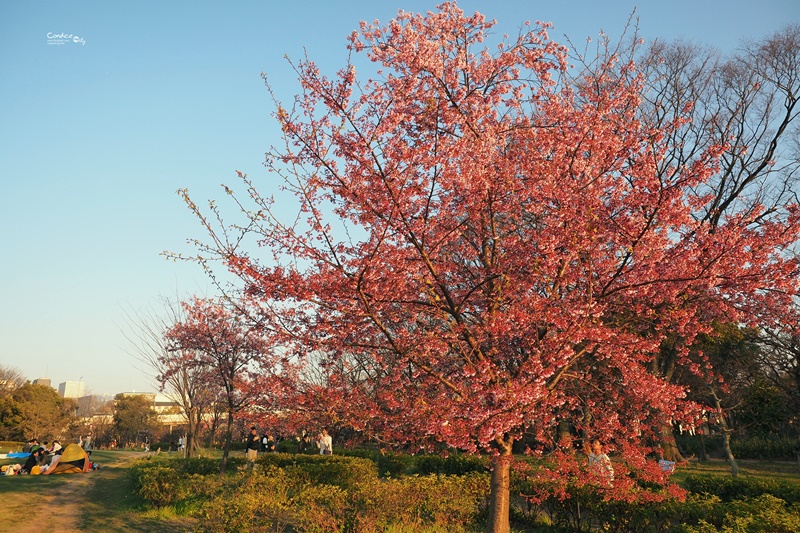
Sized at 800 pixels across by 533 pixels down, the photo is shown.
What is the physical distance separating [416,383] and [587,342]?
254 cm

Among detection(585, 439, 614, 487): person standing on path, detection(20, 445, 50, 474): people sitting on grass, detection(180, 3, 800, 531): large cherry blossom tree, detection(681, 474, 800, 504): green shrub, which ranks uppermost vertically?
detection(180, 3, 800, 531): large cherry blossom tree

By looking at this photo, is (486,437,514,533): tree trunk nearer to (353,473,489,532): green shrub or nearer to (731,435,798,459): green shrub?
(353,473,489,532): green shrub

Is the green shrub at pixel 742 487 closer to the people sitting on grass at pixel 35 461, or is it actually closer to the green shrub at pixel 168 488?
the green shrub at pixel 168 488

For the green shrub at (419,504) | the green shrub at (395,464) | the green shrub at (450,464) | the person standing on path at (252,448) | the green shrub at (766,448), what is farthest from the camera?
the green shrub at (766,448)

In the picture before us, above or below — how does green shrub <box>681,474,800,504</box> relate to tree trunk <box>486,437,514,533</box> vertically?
below

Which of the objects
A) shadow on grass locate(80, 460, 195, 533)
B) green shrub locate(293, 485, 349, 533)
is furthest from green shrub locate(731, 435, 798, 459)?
shadow on grass locate(80, 460, 195, 533)

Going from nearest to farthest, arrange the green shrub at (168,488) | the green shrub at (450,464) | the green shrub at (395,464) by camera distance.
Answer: the green shrub at (168,488), the green shrub at (450,464), the green shrub at (395,464)

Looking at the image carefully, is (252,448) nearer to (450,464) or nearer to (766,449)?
(450,464)

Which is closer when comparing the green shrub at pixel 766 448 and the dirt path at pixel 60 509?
the dirt path at pixel 60 509

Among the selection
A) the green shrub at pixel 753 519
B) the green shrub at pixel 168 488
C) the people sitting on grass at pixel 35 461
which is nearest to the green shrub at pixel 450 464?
the green shrub at pixel 168 488

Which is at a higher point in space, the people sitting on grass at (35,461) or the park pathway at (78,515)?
the people sitting on grass at (35,461)

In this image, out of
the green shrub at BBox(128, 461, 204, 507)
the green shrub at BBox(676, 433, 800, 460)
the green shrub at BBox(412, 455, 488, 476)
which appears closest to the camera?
the green shrub at BBox(128, 461, 204, 507)

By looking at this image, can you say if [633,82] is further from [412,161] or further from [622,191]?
[412,161]

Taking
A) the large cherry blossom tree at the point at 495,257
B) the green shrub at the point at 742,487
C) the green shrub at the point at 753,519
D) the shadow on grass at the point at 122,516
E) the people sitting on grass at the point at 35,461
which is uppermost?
the large cherry blossom tree at the point at 495,257
